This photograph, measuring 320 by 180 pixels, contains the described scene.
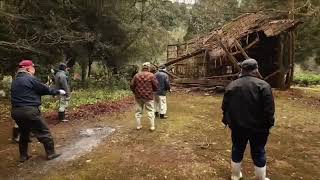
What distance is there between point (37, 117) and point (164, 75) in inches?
223

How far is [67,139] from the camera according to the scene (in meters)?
10.1

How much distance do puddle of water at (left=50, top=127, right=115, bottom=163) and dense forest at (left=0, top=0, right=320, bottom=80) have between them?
5.98m

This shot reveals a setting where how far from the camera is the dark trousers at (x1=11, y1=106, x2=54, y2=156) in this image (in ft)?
25.1

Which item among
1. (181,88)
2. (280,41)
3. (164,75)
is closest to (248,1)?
(280,41)

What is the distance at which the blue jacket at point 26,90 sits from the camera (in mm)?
7684

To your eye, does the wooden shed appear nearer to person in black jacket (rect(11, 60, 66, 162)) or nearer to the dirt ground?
the dirt ground

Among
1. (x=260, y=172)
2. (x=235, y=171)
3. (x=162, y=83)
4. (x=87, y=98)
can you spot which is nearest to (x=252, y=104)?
(x=260, y=172)

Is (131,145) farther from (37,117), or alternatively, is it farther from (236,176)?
(236,176)

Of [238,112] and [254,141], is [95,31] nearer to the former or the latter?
[238,112]

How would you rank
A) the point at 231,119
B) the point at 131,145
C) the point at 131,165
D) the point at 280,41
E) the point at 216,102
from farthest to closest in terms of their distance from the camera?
the point at 280,41
the point at 216,102
the point at 131,145
the point at 131,165
the point at 231,119

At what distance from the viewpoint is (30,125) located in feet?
25.5

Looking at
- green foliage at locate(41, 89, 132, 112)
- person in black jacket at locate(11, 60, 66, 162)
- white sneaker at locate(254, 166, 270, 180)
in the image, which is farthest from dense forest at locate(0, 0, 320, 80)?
white sneaker at locate(254, 166, 270, 180)

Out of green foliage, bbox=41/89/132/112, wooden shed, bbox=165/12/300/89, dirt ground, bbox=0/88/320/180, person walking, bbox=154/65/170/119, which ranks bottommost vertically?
dirt ground, bbox=0/88/320/180

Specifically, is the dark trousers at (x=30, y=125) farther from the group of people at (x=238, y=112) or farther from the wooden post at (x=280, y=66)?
the wooden post at (x=280, y=66)
